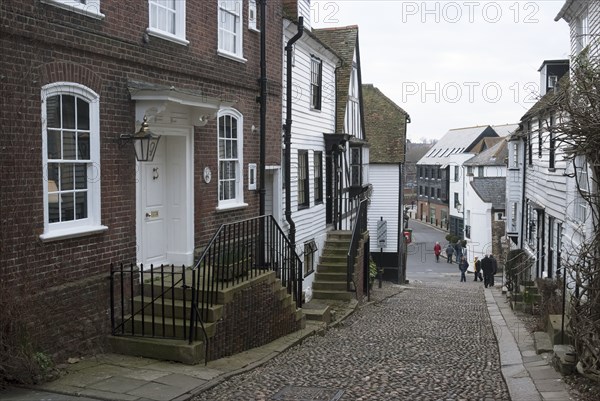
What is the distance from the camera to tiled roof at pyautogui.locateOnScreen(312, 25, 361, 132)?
21906mm

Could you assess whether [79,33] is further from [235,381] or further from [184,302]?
[235,381]

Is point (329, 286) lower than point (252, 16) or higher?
lower

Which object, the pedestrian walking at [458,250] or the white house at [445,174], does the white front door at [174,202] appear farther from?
the white house at [445,174]

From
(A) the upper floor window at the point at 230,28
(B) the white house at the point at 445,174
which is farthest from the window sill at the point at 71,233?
(B) the white house at the point at 445,174

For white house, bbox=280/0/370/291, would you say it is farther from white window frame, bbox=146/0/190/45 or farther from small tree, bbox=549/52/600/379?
small tree, bbox=549/52/600/379

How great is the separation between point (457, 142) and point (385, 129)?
136 feet

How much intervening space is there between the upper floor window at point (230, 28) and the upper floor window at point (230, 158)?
1.18 m

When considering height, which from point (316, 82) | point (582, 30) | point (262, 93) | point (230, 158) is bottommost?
point (230, 158)

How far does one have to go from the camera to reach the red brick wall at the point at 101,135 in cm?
714

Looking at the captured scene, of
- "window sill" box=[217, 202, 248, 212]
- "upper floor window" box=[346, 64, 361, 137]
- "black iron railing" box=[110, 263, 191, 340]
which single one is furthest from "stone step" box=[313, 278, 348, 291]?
"black iron railing" box=[110, 263, 191, 340]

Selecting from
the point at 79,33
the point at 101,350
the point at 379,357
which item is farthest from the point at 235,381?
the point at 79,33

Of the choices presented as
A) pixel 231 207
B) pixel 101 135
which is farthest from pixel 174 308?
pixel 231 207

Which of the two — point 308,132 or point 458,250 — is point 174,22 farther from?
point 458,250

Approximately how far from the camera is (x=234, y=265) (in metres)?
9.81
